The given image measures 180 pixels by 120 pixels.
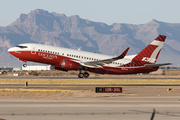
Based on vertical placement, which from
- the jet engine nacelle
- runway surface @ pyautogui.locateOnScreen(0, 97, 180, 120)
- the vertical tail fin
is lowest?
runway surface @ pyautogui.locateOnScreen(0, 97, 180, 120)

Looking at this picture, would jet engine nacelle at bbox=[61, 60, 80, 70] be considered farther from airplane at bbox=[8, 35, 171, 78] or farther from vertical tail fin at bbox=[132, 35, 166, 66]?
vertical tail fin at bbox=[132, 35, 166, 66]

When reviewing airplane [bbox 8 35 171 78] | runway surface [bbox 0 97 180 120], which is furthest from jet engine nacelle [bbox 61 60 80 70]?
runway surface [bbox 0 97 180 120]

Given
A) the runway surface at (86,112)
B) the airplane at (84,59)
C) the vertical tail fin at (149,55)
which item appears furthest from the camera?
the vertical tail fin at (149,55)

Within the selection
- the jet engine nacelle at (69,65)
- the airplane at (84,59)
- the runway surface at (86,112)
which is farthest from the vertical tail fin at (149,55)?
the runway surface at (86,112)

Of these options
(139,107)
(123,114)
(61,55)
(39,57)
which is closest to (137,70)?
(61,55)

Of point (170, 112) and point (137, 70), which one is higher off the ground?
point (137, 70)

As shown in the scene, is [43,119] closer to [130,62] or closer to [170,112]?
[170,112]

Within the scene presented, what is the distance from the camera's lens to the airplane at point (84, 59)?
5822 cm

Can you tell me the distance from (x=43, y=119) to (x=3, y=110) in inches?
217

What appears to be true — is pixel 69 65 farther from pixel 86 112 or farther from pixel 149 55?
pixel 86 112

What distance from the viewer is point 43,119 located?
2223 cm

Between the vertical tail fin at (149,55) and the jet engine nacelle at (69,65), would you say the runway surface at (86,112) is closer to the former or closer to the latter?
the jet engine nacelle at (69,65)

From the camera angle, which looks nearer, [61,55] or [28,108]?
[28,108]

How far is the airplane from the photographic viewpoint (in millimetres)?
58219
